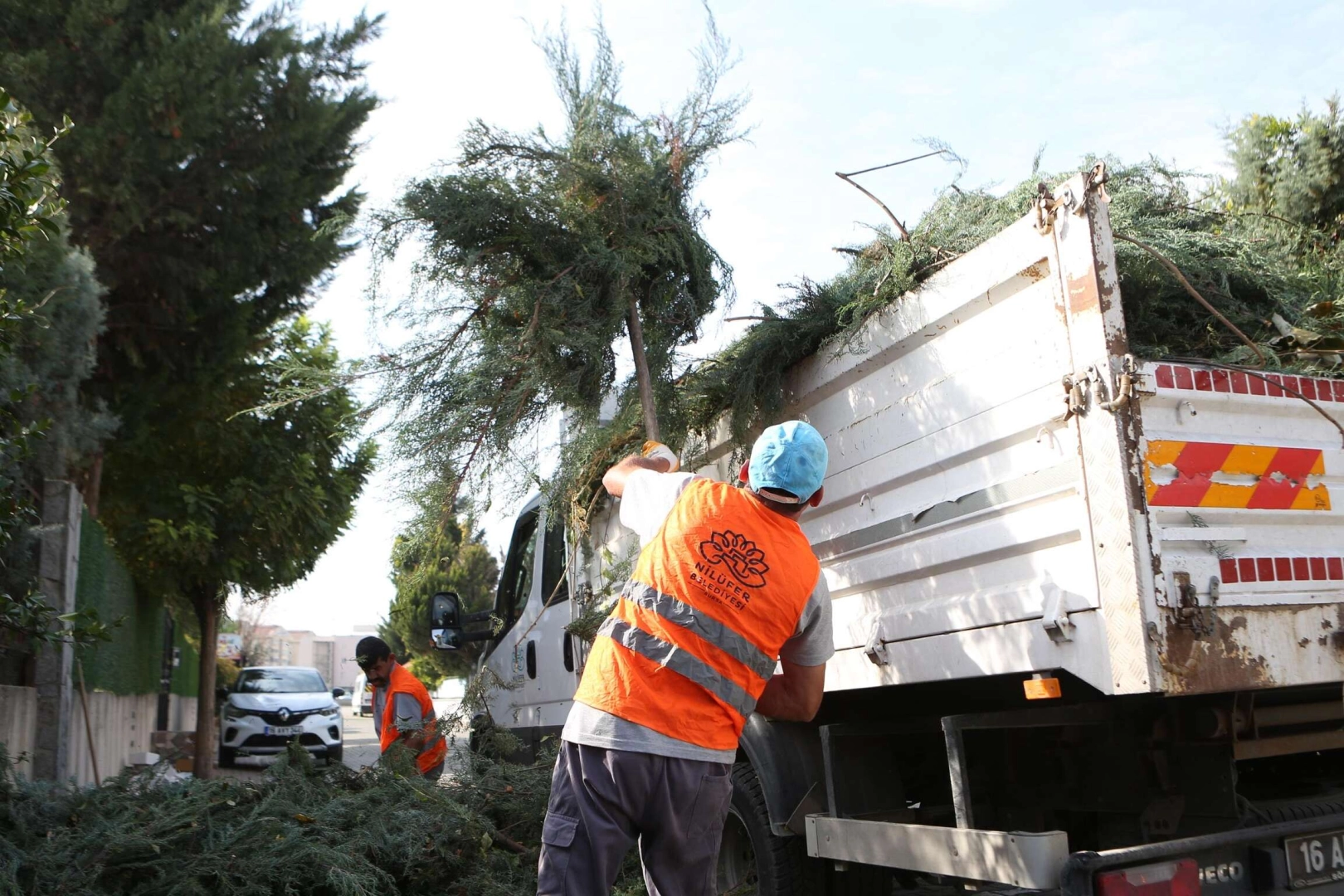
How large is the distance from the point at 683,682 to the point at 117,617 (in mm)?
8003

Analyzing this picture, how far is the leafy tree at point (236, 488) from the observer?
1068 cm

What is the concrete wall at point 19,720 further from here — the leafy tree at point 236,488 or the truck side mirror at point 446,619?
the leafy tree at point 236,488

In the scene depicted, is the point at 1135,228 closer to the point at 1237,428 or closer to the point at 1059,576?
the point at 1237,428

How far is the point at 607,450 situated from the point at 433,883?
1775 millimetres

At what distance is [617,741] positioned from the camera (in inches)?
96.7

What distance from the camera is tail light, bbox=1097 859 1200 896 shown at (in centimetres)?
266

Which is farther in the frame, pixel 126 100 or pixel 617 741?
pixel 126 100

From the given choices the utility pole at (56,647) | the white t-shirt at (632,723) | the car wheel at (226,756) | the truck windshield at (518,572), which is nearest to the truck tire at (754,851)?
the white t-shirt at (632,723)

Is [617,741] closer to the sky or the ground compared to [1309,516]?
closer to the ground

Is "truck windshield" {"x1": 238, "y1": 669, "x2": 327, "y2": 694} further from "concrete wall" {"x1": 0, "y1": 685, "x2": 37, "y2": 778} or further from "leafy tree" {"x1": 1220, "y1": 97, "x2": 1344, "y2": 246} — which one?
"leafy tree" {"x1": 1220, "y1": 97, "x2": 1344, "y2": 246}

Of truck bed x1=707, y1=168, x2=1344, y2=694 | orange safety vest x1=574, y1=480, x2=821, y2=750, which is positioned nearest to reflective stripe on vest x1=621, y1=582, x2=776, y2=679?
orange safety vest x1=574, y1=480, x2=821, y2=750

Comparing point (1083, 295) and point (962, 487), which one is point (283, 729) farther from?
point (1083, 295)

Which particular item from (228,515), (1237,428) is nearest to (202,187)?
(228,515)

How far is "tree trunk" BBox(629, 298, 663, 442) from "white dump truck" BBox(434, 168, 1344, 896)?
691 millimetres
